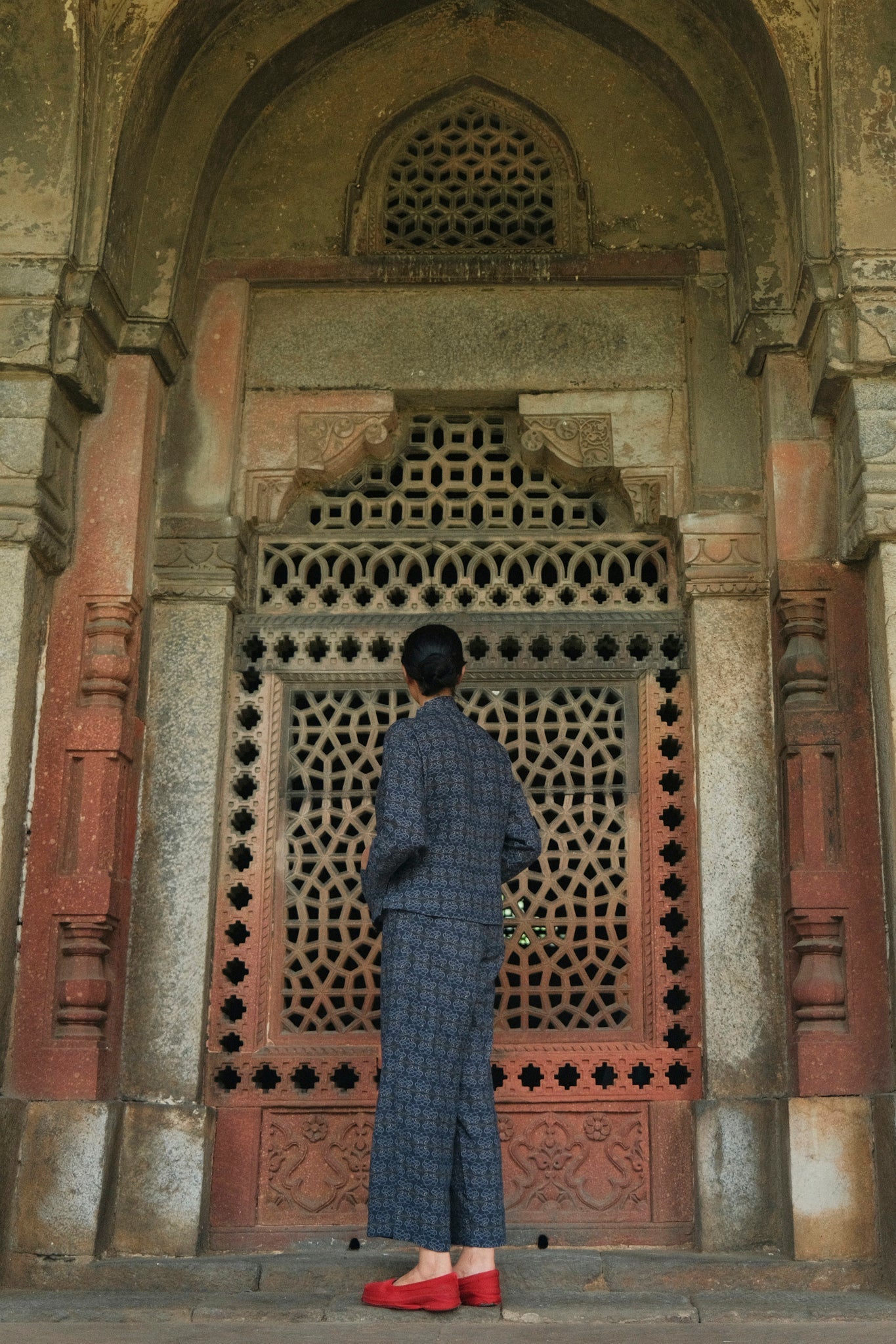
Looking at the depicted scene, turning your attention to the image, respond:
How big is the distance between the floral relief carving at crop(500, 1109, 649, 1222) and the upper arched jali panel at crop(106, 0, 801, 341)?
299cm

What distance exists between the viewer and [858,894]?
17.0ft

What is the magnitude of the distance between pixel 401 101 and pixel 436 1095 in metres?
4.13

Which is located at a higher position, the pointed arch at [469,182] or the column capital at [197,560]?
the pointed arch at [469,182]

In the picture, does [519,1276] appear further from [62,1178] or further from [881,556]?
[881,556]

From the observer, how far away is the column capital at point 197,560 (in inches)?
232

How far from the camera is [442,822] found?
4.55 m

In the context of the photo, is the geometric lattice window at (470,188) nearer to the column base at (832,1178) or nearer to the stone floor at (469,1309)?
the column base at (832,1178)

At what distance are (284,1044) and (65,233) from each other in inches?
116

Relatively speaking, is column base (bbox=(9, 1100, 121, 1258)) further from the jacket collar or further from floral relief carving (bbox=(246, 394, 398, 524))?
floral relief carving (bbox=(246, 394, 398, 524))

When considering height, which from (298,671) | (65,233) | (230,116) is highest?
(230,116)

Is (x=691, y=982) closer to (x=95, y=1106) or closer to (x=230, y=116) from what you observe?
(x=95, y=1106)

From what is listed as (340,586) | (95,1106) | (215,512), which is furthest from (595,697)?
(95,1106)

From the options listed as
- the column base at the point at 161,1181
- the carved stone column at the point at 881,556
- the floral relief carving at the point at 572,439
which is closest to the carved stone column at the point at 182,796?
the column base at the point at 161,1181

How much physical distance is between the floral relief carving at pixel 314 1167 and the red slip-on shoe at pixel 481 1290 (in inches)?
44.1
